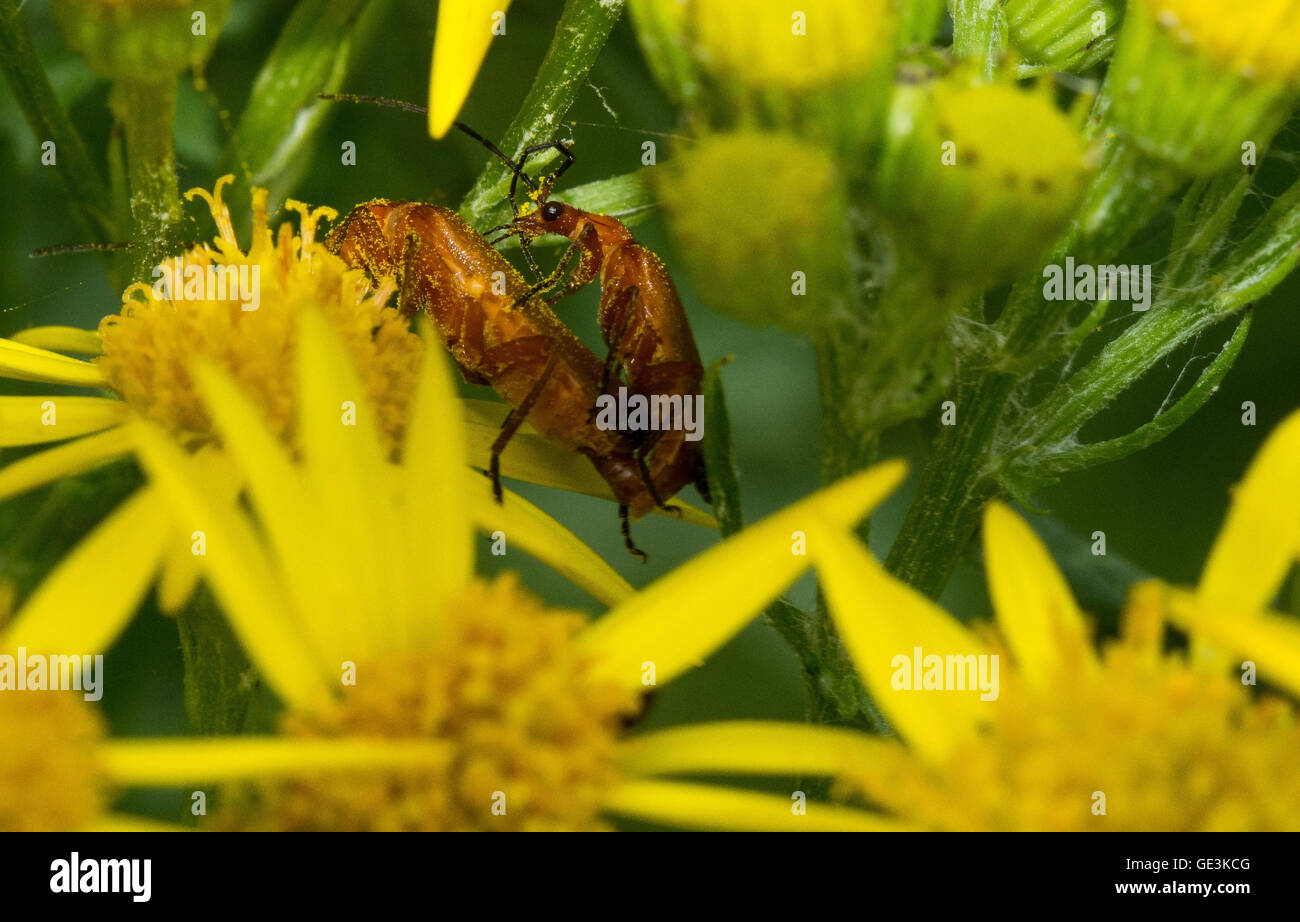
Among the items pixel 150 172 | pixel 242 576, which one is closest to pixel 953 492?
pixel 242 576

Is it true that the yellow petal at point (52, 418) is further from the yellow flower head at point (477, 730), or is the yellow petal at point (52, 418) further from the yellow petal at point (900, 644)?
the yellow petal at point (900, 644)

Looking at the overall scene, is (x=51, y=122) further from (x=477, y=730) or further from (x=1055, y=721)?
(x=1055, y=721)

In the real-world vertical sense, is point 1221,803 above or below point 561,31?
below

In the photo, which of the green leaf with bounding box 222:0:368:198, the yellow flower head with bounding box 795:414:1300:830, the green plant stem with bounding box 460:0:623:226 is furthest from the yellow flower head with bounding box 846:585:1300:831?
the green leaf with bounding box 222:0:368:198

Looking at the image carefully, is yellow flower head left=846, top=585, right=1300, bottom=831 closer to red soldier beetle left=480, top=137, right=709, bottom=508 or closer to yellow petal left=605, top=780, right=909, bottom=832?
yellow petal left=605, top=780, right=909, bottom=832
